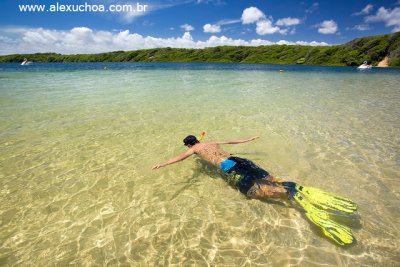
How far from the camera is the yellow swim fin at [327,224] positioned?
463 cm

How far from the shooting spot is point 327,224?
4.93 meters

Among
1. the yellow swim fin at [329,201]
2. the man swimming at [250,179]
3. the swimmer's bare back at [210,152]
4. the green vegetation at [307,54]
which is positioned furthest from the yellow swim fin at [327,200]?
the green vegetation at [307,54]

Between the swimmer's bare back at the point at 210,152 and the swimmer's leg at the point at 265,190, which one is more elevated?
the swimmer's bare back at the point at 210,152

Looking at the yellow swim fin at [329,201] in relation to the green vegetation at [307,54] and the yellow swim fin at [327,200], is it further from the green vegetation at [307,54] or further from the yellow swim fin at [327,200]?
the green vegetation at [307,54]

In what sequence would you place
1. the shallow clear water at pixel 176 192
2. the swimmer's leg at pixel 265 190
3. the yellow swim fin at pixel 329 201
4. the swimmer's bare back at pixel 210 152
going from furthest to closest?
the swimmer's bare back at pixel 210 152 < the swimmer's leg at pixel 265 190 < the yellow swim fin at pixel 329 201 < the shallow clear water at pixel 176 192

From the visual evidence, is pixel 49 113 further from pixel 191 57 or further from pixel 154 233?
pixel 191 57

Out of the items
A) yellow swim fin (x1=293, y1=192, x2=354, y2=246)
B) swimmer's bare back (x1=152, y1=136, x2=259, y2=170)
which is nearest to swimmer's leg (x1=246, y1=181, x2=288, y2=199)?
yellow swim fin (x1=293, y1=192, x2=354, y2=246)

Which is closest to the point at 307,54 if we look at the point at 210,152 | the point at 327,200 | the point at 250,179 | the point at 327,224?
the point at 210,152

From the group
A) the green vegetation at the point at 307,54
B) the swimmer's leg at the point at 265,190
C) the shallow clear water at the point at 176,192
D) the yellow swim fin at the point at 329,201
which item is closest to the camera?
the shallow clear water at the point at 176,192

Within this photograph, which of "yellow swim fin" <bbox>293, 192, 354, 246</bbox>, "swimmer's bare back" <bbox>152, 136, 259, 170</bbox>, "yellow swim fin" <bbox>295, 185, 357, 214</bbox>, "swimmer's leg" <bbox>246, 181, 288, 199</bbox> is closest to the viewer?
"yellow swim fin" <bbox>293, 192, 354, 246</bbox>

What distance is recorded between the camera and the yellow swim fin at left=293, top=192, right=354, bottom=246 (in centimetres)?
463

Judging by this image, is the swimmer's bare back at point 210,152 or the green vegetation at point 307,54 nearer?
the swimmer's bare back at point 210,152

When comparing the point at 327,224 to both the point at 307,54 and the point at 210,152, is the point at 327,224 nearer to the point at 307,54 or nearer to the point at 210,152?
the point at 210,152

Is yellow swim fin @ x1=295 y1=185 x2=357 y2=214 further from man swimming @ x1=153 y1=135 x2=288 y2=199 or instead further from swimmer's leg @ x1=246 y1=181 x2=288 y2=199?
man swimming @ x1=153 y1=135 x2=288 y2=199
